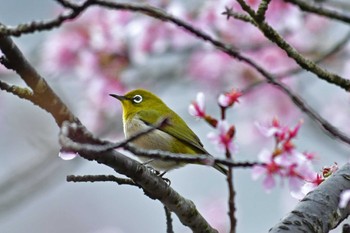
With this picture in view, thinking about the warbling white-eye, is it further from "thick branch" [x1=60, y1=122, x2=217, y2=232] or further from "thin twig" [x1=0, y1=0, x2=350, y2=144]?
"thin twig" [x1=0, y1=0, x2=350, y2=144]

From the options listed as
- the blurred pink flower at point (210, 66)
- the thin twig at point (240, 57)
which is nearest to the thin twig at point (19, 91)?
the thin twig at point (240, 57)

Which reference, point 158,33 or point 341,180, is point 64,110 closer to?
point 341,180

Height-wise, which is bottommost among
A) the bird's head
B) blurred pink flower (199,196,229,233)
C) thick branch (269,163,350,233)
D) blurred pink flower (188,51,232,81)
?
thick branch (269,163,350,233)

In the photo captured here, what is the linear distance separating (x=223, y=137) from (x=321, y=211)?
47 centimetres

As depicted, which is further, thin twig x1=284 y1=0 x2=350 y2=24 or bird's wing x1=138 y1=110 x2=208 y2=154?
bird's wing x1=138 y1=110 x2=208 y2=154

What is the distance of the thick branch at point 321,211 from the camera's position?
247 cm

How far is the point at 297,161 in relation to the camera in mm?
2838

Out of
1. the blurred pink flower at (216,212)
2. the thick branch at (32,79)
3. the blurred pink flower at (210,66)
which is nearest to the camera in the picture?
the thick branch at (32,79)

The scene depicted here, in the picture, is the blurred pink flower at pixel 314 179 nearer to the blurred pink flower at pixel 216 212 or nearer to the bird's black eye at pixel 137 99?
the bird's black eye at pixel 137 99

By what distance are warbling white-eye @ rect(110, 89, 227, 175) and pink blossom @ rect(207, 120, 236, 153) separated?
1.09m

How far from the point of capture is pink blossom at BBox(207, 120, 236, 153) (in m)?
2.80

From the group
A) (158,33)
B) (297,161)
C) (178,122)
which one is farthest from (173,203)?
(158,33)

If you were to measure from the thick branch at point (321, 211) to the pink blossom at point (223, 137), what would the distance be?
0.35 m

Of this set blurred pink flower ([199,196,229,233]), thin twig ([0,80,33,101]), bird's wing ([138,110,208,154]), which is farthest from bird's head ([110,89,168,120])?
blurred pink flower ([199,196,229,233])
